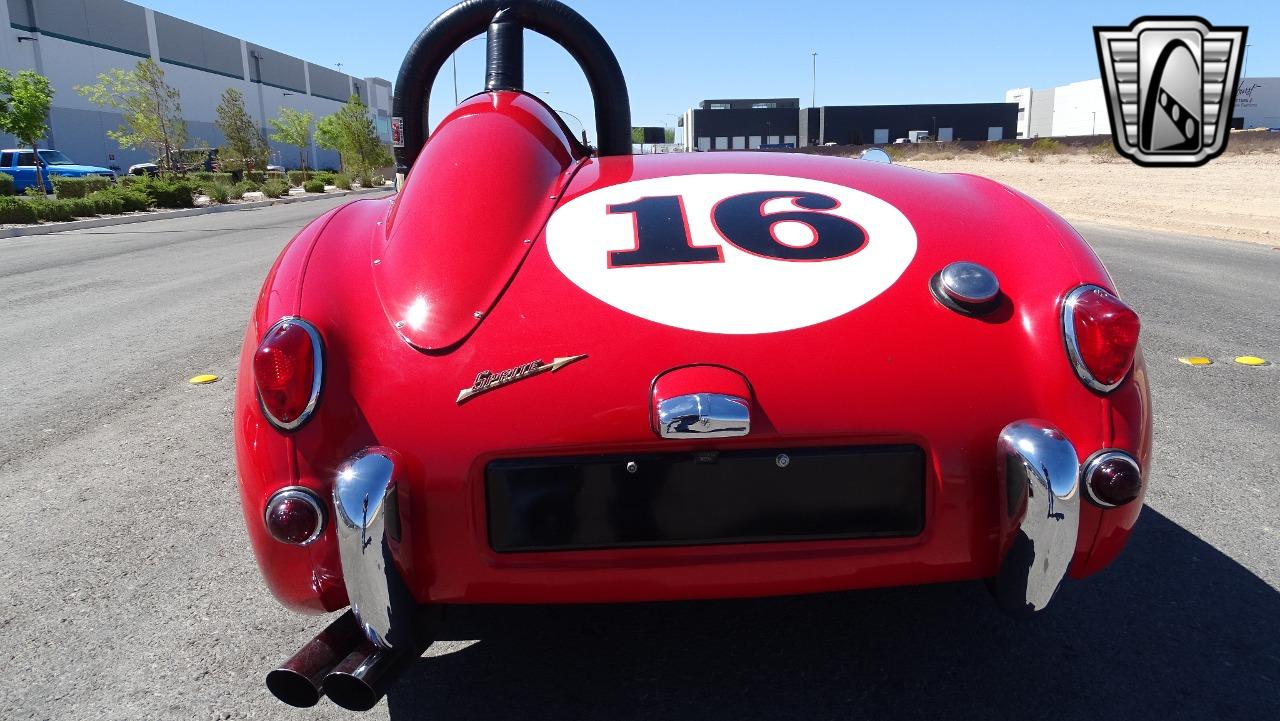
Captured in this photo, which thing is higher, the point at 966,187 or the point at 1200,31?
the point at 1200,31

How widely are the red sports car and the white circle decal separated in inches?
0.5

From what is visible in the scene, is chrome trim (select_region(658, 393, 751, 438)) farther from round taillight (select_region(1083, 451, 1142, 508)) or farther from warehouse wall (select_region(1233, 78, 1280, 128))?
warehouse wall (select_region(1233, 78, 1280, 128))

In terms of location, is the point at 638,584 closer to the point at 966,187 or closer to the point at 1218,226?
the point at 966,187

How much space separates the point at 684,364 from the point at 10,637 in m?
2.05

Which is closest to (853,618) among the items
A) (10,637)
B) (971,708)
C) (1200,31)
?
(971,708)

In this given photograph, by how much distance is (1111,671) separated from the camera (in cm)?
207

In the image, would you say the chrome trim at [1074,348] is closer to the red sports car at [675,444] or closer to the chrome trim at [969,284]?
the red sports car at [675,444]

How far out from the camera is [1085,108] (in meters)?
94.1

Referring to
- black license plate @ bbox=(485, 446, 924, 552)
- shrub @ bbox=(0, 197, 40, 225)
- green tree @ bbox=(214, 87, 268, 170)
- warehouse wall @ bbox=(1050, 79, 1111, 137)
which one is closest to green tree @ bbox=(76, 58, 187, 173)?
green tree @ bbox=(214, 87, 268, 170)

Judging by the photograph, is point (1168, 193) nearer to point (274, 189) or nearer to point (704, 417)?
point (704, 417)

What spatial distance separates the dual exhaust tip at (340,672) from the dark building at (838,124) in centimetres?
7633

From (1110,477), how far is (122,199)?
26.7m

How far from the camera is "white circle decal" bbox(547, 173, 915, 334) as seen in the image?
1910 mm

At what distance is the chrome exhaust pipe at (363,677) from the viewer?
1.67m
